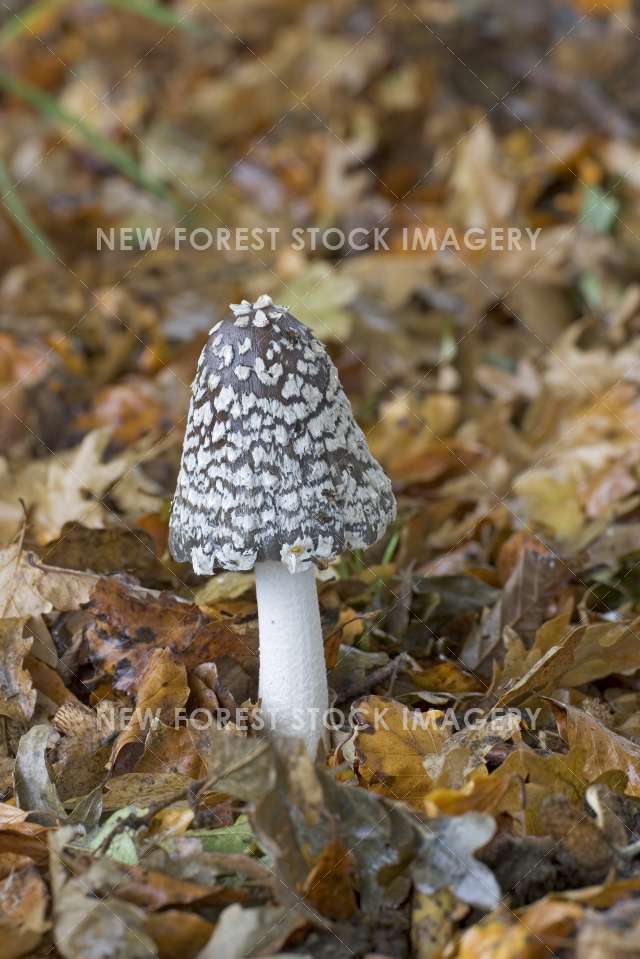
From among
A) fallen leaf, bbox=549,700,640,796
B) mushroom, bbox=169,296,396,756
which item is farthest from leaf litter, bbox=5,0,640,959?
mushroom, bbox=169,296,396,756

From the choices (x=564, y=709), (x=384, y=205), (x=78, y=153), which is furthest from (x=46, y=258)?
(x=564, y=709)

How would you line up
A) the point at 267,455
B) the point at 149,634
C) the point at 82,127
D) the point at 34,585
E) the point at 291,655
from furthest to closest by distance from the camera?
1. the point at 82,127
2. the point at 34,585
3. the point at 149,634
4. the point at 291,655
5. the point at 267,455

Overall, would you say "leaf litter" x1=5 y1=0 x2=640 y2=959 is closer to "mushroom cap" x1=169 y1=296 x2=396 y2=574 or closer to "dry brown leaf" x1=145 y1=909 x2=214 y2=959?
"dry brown leaf" x1=145 y1=909 x2=214 y2=959

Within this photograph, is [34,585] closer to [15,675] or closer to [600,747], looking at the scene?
[15,675]

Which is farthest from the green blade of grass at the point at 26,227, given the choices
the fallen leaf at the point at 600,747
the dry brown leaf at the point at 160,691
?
the fallen leaf at the point at 600,747

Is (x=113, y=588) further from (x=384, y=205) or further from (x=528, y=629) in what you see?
(x=384, y=205)

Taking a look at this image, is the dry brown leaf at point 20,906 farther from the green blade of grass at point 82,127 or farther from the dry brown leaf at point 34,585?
the green blade of grass at point 82,127

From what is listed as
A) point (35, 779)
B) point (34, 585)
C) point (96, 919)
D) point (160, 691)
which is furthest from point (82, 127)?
point (96, 919)
